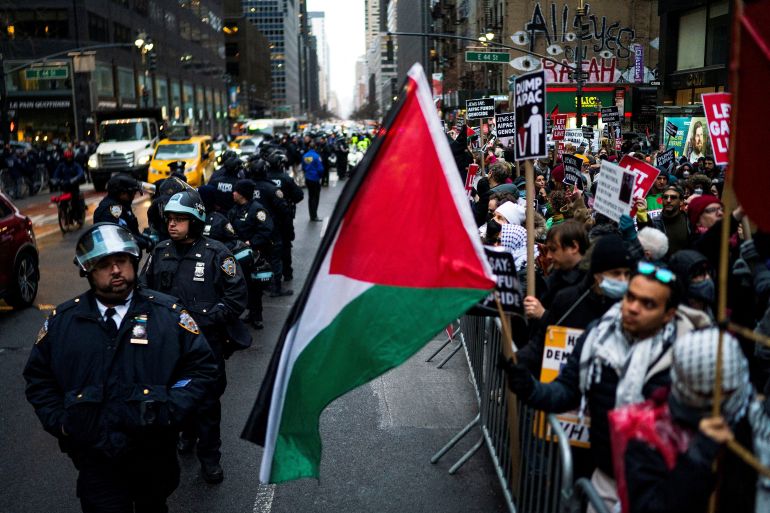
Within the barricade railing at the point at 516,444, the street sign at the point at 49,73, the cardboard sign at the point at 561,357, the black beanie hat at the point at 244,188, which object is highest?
the street sign at the point at 49,73

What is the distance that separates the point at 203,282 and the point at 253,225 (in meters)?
4.38

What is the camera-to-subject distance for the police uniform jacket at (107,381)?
3523 millimetres

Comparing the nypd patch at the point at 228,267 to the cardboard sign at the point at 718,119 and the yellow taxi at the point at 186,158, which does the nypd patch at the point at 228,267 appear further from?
the yellow taxi at the point at 186,158

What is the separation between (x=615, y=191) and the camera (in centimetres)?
667

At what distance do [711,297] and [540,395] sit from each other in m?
1.84

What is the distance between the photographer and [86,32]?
53.8 meters

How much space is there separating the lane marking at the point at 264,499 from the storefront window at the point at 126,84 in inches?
2425

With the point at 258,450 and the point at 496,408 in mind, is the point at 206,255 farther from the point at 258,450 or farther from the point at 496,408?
the point at 496,408

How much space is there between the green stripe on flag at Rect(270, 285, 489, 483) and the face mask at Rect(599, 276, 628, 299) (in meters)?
0.73

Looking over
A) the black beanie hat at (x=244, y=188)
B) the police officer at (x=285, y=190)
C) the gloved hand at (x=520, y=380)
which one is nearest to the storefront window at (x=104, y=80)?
the police officer at (x=285, y=190)

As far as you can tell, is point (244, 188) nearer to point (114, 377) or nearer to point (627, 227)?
point (627, 227)

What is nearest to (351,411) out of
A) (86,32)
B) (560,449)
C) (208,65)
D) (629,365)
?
(560,449)

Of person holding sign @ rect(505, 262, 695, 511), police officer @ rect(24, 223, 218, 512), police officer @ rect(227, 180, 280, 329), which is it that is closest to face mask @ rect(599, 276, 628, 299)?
person holding sign @ rect(505, 262, 695, 511)

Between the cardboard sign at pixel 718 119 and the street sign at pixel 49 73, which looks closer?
the cardboard sign at pixel 718 119
